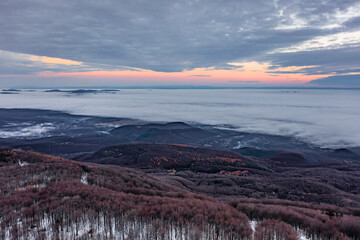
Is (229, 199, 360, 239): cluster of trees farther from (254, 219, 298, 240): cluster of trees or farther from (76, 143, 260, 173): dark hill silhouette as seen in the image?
(76, 143, 260, 173): dark hill silhouette

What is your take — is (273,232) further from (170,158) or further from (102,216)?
(170,158)

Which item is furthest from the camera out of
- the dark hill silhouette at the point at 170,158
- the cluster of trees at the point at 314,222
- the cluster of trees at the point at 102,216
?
the dark hill silhouette at the point at 170,158

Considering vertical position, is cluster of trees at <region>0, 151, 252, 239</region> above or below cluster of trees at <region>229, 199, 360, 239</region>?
above

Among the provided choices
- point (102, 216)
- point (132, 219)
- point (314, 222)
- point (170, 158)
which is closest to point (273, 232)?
point (314, 222)

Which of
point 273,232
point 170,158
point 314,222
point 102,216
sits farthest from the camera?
point 170,158

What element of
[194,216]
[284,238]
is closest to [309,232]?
[284,238]

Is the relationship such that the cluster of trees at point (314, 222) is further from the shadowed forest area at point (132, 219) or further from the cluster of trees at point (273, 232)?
the cluster of trees at point (273, 232)

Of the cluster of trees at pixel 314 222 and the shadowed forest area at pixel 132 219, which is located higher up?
the shadowed forest area at pixel 132 219

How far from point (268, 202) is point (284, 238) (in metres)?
5.23

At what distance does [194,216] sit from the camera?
22.3 feet

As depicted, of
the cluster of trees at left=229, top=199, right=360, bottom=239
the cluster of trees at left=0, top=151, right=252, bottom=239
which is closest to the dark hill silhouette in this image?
the cluster of trees at left=229, top=199, right=360, bottom=239

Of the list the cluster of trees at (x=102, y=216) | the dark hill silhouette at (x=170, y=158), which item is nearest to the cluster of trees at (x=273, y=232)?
the cluster of trees at (x=102, y=216)

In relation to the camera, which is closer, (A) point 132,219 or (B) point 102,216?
(A) point 132,219

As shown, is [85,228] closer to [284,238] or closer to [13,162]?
[284,238]
